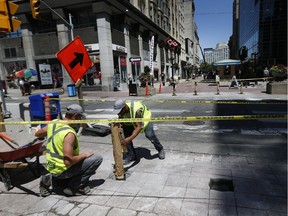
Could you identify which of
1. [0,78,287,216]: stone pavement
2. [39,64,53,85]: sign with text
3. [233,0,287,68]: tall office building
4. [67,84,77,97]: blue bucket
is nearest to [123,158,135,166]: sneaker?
[0,78,287,216]: stone pavement

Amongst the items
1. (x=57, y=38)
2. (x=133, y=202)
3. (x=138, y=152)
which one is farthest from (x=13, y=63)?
(x=133, y=202)

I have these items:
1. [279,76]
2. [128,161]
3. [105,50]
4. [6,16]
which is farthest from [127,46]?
[128,161]

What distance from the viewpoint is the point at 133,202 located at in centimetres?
369

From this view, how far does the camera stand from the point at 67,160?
3525 millimetres

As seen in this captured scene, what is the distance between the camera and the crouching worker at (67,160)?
3.52 metres

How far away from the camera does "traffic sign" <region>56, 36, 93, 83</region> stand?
6.95 metres

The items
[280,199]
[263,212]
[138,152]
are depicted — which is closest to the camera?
[263,212]

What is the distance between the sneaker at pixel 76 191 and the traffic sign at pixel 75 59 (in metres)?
4.07

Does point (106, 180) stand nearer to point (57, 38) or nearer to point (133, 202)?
point (133, 202)

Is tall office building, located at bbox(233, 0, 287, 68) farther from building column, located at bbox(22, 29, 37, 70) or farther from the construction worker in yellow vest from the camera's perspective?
the construction worker in yellow vest

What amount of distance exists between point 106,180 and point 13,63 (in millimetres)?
30154

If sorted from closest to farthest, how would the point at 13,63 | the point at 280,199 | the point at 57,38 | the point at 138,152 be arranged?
1. the point at 280,199
2. the point at 138,152
3. the point at 57,38
4. the point at 13,63

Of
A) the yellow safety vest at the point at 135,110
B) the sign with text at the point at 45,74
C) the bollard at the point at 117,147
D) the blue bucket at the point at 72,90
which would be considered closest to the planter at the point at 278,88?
the yellow safety vest at the point at 135,110

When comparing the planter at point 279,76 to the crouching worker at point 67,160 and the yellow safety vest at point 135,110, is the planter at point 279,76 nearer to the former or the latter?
the yellow safety vest at point 135,110
